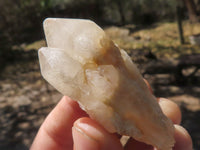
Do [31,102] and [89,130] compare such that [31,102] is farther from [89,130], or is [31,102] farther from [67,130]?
[89,130]

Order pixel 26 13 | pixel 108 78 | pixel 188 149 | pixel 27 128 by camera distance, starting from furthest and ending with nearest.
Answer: pixel 26 13
pixel 27 128
pixel 188 149
pixel 108 78

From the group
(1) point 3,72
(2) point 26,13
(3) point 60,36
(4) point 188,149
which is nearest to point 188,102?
(4) point 188,149

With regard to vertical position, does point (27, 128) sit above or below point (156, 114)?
below

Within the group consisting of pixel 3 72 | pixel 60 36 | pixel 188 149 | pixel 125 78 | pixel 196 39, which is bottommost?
pixel 3 72

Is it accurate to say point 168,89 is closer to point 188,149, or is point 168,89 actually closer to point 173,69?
point 173,69

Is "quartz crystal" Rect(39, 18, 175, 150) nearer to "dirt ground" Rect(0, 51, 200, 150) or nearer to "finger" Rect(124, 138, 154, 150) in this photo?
"finger" Rect(124, 138, 154, 150)

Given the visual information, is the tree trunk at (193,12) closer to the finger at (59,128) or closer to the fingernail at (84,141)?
the finger at (59,128)

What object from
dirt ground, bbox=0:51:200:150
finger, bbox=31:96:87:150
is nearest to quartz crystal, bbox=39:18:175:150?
finger, bbox=31:96:87:150
